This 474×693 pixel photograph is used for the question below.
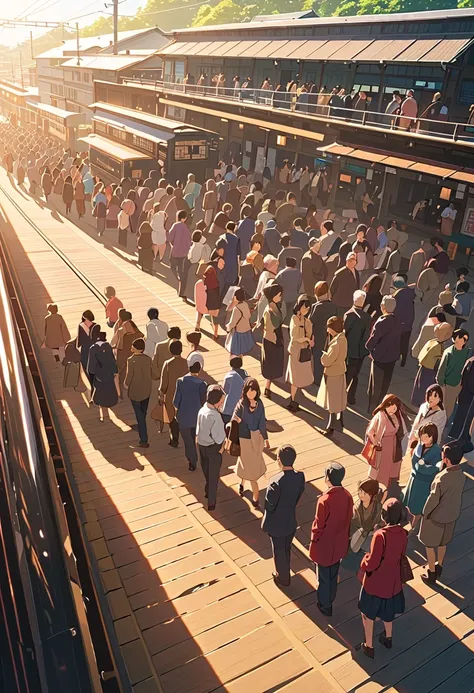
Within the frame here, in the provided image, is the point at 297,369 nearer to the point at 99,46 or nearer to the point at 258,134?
the point at 258,134

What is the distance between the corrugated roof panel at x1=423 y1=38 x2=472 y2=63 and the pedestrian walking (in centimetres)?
1477

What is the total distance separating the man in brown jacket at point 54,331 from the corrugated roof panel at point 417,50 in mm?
14456

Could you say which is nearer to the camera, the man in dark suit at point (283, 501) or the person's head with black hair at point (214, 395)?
the man in dark suit at point (283, 501)

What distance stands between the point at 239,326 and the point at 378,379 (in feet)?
8.11

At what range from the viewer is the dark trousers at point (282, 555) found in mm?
5270

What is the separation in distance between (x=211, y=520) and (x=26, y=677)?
3.21 meters

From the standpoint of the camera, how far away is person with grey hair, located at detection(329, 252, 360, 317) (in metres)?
9.40

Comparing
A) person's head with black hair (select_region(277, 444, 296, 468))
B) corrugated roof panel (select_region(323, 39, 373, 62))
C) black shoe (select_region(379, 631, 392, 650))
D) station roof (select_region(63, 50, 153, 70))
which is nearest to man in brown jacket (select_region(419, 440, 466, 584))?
black shoe (select_region(379, 631, 392, 650))

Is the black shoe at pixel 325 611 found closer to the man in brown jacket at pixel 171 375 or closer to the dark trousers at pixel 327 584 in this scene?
the dark trousers at pixel 327 584

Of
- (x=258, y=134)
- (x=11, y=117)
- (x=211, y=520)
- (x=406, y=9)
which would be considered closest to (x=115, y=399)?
(x=211, y=520)

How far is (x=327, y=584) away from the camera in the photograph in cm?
504

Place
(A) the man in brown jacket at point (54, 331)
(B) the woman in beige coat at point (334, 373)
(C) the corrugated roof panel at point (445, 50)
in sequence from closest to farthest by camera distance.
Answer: (B) the woman in beige coat at point (334, 373)
(A) the man in brown jacket at point (54, 331)
(C) the corrugated roof panel at point (445, 50)

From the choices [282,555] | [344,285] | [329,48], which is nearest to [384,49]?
[329,48]

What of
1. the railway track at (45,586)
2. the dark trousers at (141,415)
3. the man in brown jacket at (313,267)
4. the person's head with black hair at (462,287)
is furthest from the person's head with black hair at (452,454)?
the man in brown jacket at (313,267)
